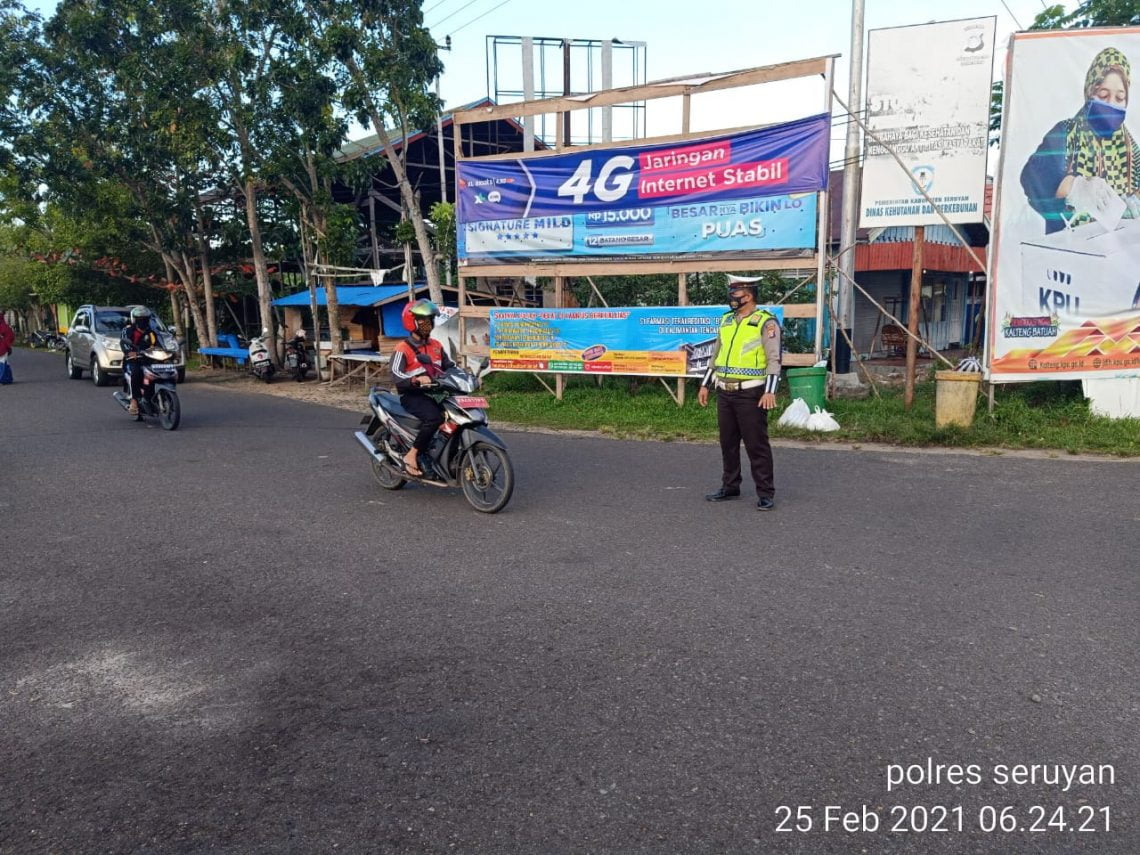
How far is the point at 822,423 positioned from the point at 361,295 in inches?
599

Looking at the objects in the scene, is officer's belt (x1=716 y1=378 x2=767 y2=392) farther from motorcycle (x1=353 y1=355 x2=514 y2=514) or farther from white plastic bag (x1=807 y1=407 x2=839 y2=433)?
white plastic bag (x1=807 y1=407 x2=839 y2=433)

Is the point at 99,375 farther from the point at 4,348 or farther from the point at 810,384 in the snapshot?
the point at 810,384

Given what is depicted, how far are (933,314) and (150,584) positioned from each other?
25.5 meters

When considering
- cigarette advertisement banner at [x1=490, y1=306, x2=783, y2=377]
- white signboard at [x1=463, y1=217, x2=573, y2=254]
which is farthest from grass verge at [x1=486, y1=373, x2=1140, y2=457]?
white signboard at [x1=463, y1=217, x2=573, y2=254]

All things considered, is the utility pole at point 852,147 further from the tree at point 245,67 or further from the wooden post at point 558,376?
the tree at point 245,67

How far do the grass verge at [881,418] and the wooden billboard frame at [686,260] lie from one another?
23.3 inches

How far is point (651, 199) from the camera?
1280 cm

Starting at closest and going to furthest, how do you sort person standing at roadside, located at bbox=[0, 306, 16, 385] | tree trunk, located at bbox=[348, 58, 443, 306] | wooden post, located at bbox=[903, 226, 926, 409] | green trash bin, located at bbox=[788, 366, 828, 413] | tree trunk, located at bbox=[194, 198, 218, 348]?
1. wooden post, located at bbox=[903, 226, 926, 409]
2. green trash bin, located at bbox=[788, 366, 828, 413]
3. tree trunk, located at bbox=[348, 58, 443, 306]
4. person standing at roadside, located at bbox=[0, 306, 16, 385]
5. tree trunk, located at bbox=[194, 198, 218, 348]

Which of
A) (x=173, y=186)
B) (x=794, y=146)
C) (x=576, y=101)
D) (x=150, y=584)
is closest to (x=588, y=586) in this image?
(x=150, y=584)

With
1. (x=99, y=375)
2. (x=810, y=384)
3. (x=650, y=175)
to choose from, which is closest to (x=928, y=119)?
(x=810, y=384)

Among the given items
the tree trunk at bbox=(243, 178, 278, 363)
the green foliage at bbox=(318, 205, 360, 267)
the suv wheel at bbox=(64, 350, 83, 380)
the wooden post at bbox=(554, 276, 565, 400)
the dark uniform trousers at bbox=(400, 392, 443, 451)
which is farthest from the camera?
the suv wheel at bbox=(64, 350, 83, 380)

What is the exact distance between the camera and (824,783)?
3.01m

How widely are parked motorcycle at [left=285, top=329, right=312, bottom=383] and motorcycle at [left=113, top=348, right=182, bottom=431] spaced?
24.4 ft

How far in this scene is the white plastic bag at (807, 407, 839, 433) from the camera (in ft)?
34.8
